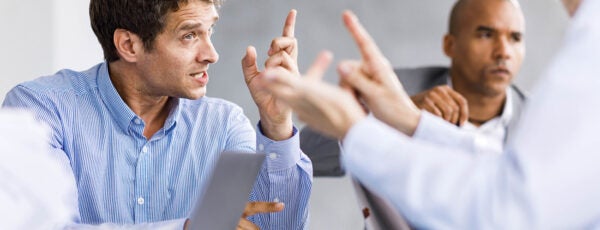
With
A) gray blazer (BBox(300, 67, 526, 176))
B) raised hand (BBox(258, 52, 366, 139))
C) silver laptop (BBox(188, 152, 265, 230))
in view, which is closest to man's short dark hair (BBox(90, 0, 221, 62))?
silver laptop (BBox(188, 152, 265, 230))

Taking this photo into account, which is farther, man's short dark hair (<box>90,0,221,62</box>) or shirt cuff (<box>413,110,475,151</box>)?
man's short dark hair (<box>90,0,221,62</box>)

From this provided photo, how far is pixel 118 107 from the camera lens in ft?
6.98

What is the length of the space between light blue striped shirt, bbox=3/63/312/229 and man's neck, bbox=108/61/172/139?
0.06 meters

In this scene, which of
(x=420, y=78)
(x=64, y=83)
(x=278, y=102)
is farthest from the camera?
(x=420, y=78)

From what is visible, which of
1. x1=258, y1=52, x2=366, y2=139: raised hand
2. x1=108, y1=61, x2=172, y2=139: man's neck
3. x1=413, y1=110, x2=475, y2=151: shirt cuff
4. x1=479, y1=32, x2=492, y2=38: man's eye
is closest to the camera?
x1=258, y1=52, x2=366, y2=139: raised hand

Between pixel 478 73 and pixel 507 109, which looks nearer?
pixel 507 109

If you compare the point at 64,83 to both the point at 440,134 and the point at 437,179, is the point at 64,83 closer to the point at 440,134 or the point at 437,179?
the point at 440,134

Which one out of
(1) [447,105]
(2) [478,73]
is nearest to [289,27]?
(1) [447,105]

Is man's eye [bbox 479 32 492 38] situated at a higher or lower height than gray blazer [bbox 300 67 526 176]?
higher

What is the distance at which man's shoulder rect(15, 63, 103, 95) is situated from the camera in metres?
2.14

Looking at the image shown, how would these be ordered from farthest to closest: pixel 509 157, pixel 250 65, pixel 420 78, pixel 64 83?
1. pixel 420 78
2. pixel 64 83
3. pixel 250 65
4. pixel 509 157

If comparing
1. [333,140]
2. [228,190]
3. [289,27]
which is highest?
[289,27]

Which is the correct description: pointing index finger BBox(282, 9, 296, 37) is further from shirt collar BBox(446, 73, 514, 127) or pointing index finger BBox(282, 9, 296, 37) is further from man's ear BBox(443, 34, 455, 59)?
man's ear BBox(443, 34, 455, 59)

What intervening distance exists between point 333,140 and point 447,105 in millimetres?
1241
